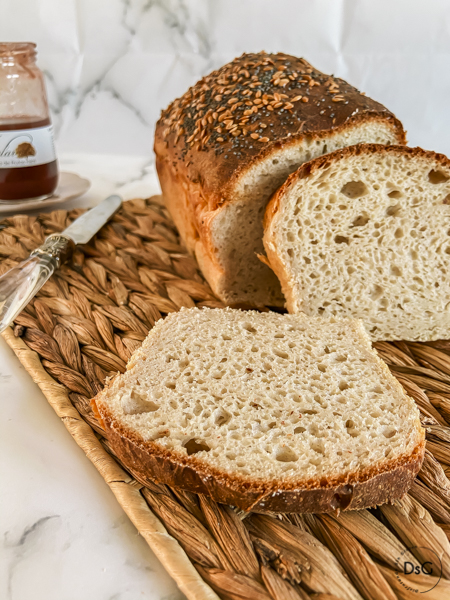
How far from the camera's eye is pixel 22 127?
3172mm

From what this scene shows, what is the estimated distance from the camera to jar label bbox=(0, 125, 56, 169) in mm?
3152

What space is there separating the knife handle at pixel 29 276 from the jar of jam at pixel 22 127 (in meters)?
0.63

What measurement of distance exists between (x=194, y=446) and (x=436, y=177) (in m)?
1.43

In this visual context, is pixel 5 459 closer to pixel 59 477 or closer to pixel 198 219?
pixel 59 477

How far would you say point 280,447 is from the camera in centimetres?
160

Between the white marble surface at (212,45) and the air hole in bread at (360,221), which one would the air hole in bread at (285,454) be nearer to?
the air hole in bread at (360,221)

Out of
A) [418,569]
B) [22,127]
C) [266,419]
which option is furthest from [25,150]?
[418,569]

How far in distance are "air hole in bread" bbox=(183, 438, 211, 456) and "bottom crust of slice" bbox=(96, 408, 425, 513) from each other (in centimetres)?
7

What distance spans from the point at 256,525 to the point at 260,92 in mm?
1820

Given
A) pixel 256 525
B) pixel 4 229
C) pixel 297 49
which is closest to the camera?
pixel 256 525

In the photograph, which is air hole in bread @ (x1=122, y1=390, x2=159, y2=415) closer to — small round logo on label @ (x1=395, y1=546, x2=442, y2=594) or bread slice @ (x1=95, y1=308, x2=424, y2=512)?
bread slice @ (x1=95, y1=308, x2=424, y2=512)

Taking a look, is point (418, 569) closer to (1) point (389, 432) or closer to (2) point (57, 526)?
(1) point (389, 432)

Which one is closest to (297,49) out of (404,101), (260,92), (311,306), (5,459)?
(404,101)

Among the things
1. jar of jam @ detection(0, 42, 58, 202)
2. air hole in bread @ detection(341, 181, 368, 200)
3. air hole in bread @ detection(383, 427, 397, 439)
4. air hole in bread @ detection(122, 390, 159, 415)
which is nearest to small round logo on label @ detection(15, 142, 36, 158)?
jar of jam @ detection(0, 42, 58, 202)
